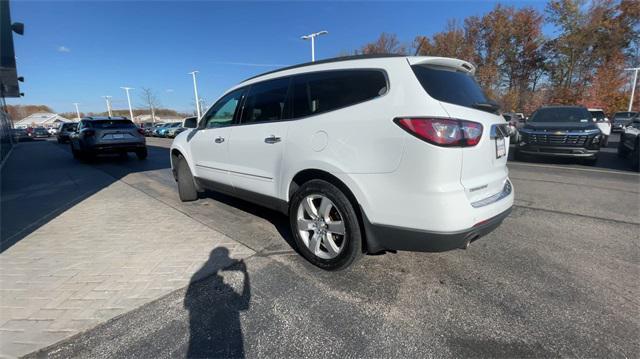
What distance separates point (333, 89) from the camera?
2771 mm

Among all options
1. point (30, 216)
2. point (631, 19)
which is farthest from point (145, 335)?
point (631, 19)

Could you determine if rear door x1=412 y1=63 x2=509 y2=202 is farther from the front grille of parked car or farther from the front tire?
the front grille of parked car

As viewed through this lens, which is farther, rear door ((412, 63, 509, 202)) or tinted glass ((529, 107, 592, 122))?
tinted glass ((529, 107, 592, 122))

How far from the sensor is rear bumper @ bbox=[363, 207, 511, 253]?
7.29 ft

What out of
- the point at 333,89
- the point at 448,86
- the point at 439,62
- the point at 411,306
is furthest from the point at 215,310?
the point at 439,62

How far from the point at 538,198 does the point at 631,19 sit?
38.5 meters

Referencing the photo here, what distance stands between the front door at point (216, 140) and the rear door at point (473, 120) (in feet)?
8.14

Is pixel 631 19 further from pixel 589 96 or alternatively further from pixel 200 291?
pixel 200 291

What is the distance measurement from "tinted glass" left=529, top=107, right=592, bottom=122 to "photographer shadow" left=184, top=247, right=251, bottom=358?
34.8 feet

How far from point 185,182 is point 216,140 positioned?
1.50 m

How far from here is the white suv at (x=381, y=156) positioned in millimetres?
2184

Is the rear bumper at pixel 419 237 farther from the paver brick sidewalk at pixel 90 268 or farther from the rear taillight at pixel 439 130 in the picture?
the paver brick sidewalk at pixel 90 268

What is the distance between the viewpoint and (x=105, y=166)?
10.5 meters

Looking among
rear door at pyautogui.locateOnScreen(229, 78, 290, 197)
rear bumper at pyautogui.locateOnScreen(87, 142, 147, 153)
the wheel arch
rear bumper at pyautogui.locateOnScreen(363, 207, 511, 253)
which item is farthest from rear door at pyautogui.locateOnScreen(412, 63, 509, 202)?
rear bumper at pyautogui.locateOnScreen(87, 142, 147, 153)
